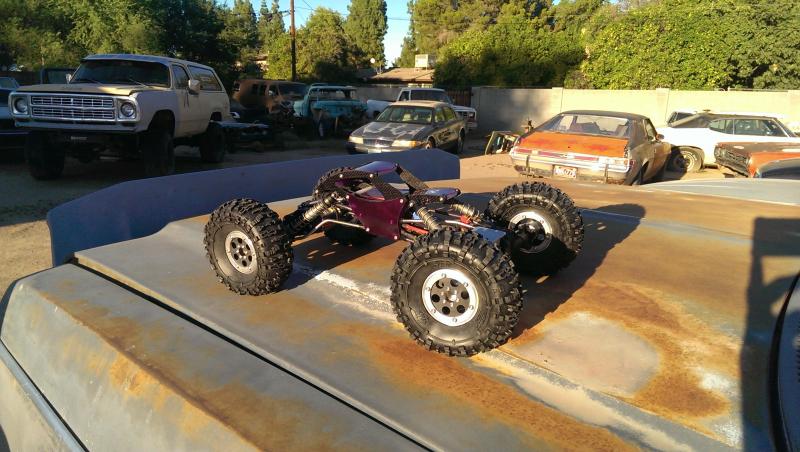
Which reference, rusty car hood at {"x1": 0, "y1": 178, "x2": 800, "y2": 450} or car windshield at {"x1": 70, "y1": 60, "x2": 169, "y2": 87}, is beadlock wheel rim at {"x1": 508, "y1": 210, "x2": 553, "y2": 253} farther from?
car windshield at {"x1": 70, "y1": 60, "x2": 169, "y2": 87}

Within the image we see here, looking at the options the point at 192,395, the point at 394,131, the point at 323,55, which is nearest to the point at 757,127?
the point at 394,131

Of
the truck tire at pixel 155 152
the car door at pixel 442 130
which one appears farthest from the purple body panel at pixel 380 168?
the car door at pixel 442 130

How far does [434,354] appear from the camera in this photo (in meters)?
1.83

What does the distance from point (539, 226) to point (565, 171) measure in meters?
5.63

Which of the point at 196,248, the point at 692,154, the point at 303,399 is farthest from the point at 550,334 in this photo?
the point at 692,154

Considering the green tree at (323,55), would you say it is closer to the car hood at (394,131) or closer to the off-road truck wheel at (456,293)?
the car hood at (394,131)

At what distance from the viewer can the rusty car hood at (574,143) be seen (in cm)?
761

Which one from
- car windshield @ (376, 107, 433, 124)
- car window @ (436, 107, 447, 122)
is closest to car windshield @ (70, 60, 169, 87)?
car windshield @ (376, 107, 433, 124)

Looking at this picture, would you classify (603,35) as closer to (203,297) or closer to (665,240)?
(665,240)

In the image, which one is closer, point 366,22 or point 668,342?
point 668,342

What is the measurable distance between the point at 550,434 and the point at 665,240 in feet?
7.07

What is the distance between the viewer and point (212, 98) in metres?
10.2

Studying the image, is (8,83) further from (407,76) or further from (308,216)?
(407,76)

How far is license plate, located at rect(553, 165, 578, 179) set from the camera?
771 centimetres
